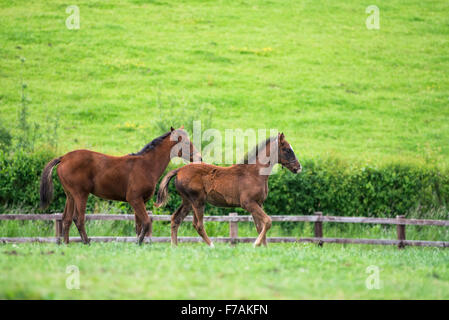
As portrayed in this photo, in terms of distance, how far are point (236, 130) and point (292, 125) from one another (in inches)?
132

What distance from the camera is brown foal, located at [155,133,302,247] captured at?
11.5m

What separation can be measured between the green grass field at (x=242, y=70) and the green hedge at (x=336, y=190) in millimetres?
7029

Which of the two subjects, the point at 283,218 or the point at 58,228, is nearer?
the point at 58,228

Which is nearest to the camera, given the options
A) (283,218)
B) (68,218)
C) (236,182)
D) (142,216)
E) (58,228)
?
(142,216)

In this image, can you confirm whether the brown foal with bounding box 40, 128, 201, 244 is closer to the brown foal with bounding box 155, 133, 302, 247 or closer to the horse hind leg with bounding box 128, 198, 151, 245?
the horse hind leg with bounding box 128, 198, 151, 245

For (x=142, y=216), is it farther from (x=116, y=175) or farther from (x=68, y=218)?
(x=68, y=218)

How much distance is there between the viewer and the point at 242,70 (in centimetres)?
3569

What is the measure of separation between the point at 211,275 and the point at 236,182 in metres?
4.07

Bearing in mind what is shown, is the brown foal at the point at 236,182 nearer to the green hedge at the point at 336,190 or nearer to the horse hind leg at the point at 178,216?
the horse hind leg at the point at 178,216

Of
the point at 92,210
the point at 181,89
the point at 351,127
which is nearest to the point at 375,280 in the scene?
the point at 92,210

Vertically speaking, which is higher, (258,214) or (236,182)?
(236,182)

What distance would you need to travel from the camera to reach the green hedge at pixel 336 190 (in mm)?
17422

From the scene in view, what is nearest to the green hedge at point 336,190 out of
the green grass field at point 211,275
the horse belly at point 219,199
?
the horse belly at point 219,199

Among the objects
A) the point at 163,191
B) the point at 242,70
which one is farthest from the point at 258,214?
the point at 242,70
